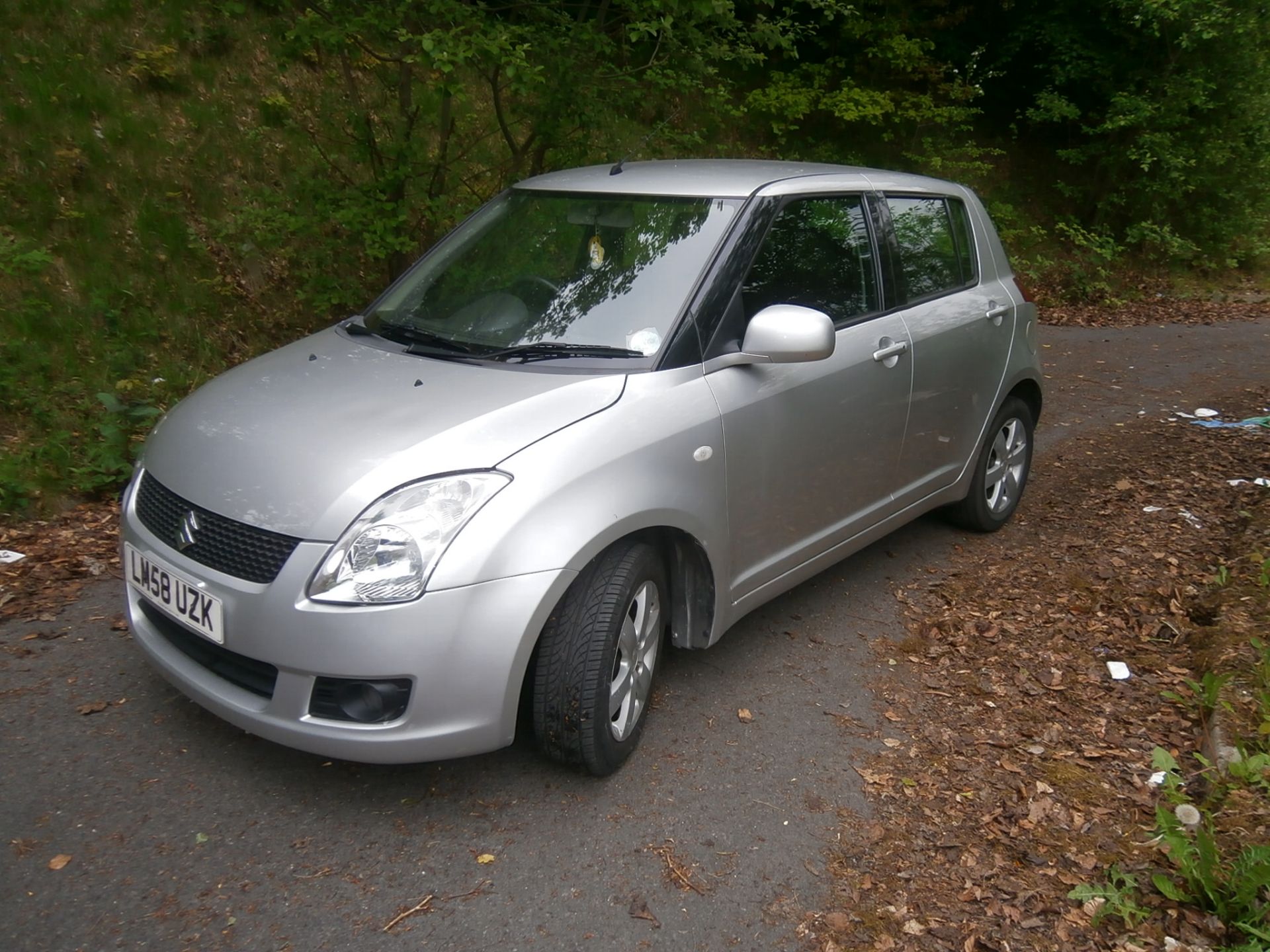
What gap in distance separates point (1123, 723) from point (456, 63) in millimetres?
4343

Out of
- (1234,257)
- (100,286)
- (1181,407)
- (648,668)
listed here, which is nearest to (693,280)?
(648,668)

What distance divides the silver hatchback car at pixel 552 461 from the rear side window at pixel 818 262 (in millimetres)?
13

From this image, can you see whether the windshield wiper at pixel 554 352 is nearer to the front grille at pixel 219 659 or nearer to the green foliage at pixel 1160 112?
the front grille at pixel 219 659

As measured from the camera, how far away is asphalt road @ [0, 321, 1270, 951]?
8.84ft

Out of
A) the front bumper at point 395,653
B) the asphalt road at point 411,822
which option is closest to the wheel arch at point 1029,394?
the asphalt road at point 411,822

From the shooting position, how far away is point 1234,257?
50.8ft

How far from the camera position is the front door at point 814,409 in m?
3.66

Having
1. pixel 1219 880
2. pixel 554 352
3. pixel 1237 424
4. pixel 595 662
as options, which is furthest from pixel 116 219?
pixel 1237 424

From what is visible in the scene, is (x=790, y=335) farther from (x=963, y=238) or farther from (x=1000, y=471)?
(x=1000, y=471)

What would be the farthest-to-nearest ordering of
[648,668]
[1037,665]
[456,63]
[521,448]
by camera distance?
1. [456,63]
2. [1037,665]
3. [648,668]
4. [521,448]

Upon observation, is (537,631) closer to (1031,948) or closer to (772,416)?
(772,416)

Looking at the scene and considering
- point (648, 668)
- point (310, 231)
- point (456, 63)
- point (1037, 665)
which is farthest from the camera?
point (310, 231)

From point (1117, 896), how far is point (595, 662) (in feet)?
5.14

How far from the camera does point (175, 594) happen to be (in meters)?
3.04
